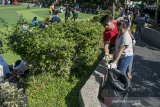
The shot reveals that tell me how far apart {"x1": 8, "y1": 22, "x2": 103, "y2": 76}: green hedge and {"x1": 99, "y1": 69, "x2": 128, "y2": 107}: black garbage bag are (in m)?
1.21

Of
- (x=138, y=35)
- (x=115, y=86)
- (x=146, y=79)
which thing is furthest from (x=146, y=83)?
(x=138, y=35)

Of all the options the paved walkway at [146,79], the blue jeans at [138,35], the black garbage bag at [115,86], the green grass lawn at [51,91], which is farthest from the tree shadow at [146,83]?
the blue jeans at [138,35]

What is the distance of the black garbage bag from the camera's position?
6550 millimetres

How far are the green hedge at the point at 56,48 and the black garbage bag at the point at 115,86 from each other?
121 cm

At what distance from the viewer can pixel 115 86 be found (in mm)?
6594

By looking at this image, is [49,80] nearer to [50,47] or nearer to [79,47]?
[50,47]

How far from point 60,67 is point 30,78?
0.85 meters

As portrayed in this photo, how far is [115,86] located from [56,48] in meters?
1.60

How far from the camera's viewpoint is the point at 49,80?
25.7 ft

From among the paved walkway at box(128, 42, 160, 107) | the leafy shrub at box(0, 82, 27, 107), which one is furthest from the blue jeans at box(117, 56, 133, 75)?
the leafy shrub at box(0, 82, 27, 107)

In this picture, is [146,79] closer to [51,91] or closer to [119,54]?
[119,54]

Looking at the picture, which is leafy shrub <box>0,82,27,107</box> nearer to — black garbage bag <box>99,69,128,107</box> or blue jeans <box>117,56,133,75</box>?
black garbage bag <box>99,69,128,107</box>

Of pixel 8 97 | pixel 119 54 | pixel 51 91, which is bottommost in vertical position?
pixel 51 91

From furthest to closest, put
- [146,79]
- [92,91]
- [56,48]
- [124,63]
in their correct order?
[146,79]
[124,63]
[56,48]
[92,91]
